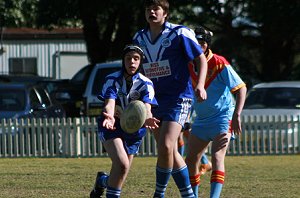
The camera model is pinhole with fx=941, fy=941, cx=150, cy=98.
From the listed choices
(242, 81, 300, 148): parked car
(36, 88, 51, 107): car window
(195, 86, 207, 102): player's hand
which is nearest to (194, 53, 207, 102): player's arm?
(195, 86, 207, 102): player's hand

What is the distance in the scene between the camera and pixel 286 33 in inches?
1073

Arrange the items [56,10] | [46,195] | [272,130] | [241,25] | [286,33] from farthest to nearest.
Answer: [56,10] → [241,25] → [286,33] → [272,130] → [46,195]

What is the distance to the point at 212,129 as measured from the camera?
973cm

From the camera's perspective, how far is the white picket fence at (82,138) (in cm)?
1973

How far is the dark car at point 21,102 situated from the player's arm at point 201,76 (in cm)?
1135

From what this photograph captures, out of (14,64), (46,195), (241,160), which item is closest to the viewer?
(46,195)

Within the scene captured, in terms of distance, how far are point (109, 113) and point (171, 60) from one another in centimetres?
89

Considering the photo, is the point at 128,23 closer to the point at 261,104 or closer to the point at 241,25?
the point at 241,25

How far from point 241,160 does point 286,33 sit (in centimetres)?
966

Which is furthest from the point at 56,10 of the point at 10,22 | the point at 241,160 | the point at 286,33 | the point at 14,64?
the point at 14,64

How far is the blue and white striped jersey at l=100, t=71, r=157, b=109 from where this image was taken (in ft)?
28.9

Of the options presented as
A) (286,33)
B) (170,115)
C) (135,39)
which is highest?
(286,33)

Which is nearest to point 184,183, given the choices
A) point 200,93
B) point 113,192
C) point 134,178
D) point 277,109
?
point 113,192

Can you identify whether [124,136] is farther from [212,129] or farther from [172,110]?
[212,129]
